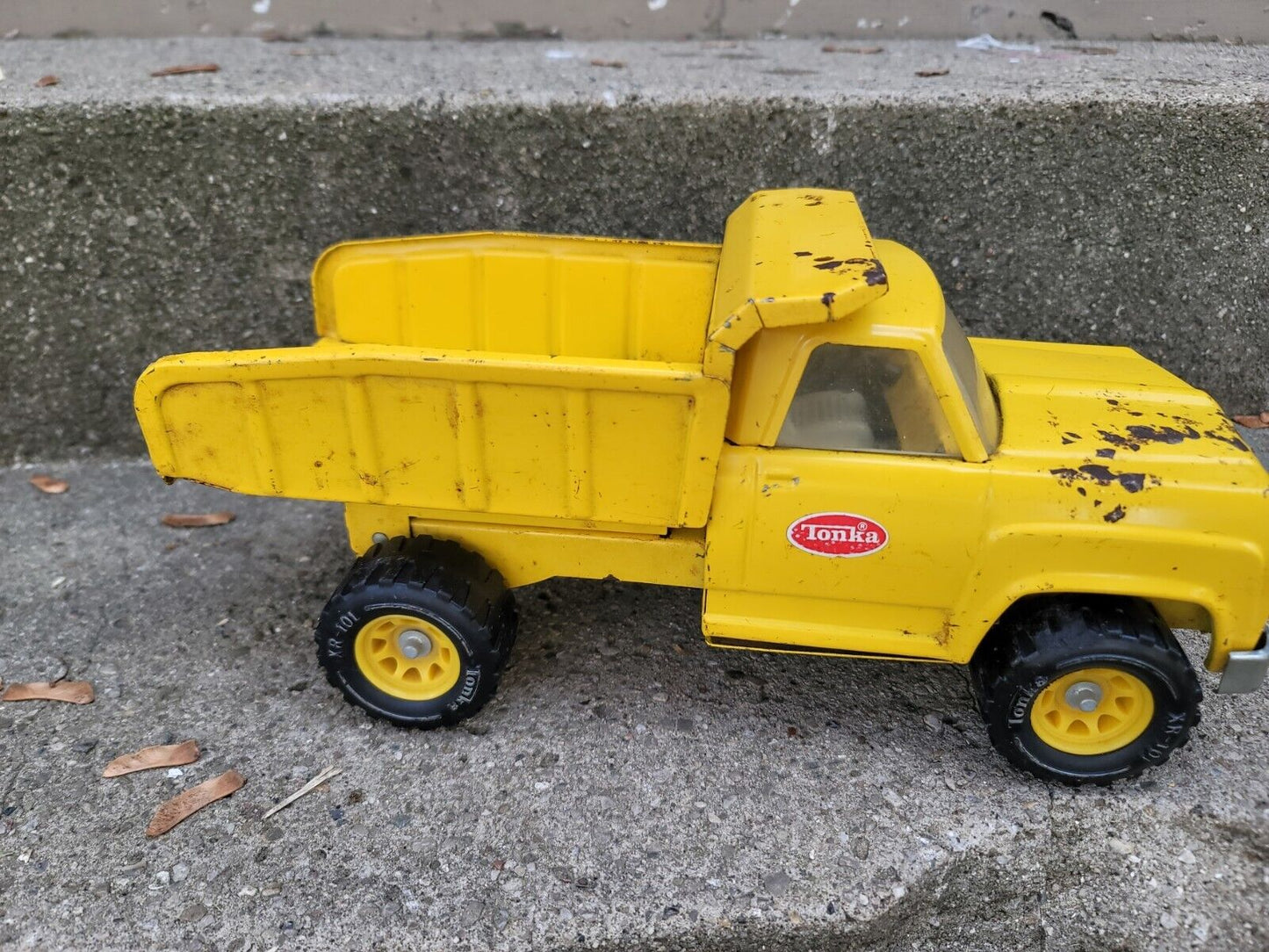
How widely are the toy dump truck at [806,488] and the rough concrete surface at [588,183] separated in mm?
1231

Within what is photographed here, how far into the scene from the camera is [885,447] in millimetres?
2676

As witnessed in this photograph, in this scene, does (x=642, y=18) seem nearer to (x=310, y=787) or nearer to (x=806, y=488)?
(x=806, y=488)

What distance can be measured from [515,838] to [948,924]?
129cm

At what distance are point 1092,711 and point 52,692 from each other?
348 cm

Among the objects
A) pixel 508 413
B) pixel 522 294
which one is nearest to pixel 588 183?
pixel 522 294

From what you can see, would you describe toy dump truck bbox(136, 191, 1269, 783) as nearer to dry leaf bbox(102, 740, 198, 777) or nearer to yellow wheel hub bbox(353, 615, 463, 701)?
yellow wheel hub bbox(353, 615, 463, 701)

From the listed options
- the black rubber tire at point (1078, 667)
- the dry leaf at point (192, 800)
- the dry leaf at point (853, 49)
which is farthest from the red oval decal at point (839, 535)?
the dry leaf at point (853, 49)

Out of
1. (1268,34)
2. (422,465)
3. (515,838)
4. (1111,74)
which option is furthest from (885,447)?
(1268,34)

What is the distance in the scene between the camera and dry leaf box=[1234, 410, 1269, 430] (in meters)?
4.57

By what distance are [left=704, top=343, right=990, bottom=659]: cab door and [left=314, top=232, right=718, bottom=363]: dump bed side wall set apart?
87 centimetres

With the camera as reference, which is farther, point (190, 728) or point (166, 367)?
point (190, 728)

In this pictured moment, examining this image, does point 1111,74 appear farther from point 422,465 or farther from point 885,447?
point 422,465

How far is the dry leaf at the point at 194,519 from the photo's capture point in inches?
161

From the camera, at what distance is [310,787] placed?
289cm
